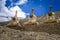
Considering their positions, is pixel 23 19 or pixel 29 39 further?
pixel 23 19

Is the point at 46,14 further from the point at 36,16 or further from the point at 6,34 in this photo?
the point at 6,34

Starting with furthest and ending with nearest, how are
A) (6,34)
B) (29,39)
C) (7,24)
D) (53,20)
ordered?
(7,24) < (53,20) < (6,34) < (29,39)

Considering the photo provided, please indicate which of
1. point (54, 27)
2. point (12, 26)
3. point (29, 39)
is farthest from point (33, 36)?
point (12, 26)

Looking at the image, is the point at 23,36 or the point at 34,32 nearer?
the point at 23,36

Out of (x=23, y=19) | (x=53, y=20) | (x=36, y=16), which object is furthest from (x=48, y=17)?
(x=23, y=19)

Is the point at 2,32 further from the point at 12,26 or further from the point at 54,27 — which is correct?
the point at 54,27

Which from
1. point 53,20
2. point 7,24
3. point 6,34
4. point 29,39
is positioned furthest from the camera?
point 7,24

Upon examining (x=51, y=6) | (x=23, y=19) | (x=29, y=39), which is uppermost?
(x=51, y=6)

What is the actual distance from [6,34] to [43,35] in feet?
2.52

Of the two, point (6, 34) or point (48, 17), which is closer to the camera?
point (6, 34)

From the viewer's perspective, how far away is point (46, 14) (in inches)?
150

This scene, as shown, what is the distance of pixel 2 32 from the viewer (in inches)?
135

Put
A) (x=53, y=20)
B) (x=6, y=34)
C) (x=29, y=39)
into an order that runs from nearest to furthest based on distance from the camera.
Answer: (x=29, y=39), (x=6, y=34), (x=53, y=20)

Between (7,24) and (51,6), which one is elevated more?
(51,6)
